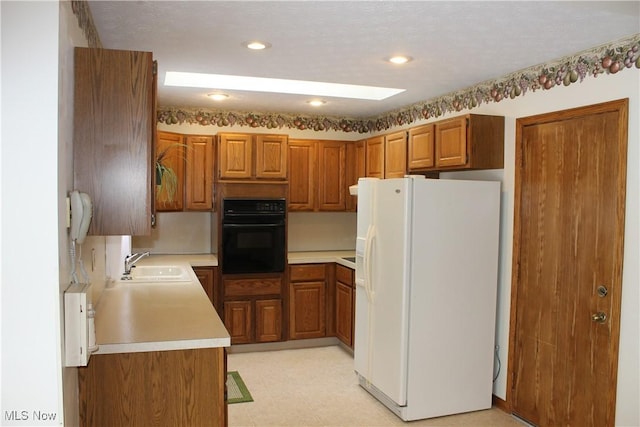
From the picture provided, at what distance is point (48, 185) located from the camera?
65.0 inches

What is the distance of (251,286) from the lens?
16.8 ft

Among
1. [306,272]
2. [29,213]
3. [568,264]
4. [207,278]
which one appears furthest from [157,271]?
[568,264]

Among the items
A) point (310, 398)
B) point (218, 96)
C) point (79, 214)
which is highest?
point (218, 96)

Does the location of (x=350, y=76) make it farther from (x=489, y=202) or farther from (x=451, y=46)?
(x=489, y=202)

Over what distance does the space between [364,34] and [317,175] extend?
2801 mm

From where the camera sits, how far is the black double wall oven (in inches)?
199

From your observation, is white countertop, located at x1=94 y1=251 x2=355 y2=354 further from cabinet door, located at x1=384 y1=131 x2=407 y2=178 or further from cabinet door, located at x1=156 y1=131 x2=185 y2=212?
cabinet door, located at x1=384 y1=131 x2=407 y2=178

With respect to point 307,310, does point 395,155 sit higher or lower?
higher

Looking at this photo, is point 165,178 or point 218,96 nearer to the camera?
point 165,178

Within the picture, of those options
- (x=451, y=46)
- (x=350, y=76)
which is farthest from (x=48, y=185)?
(x=350, y=76)

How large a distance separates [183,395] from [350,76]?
2447 mm

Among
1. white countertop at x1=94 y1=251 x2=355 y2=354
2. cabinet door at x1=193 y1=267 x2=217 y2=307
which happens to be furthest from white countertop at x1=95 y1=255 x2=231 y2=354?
cabinet door at x1=193 y1=267 x2=217 y2=307

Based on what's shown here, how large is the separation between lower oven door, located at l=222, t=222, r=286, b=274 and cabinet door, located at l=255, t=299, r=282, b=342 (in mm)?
322

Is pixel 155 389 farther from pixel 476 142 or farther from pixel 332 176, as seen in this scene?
pixel 332 176
